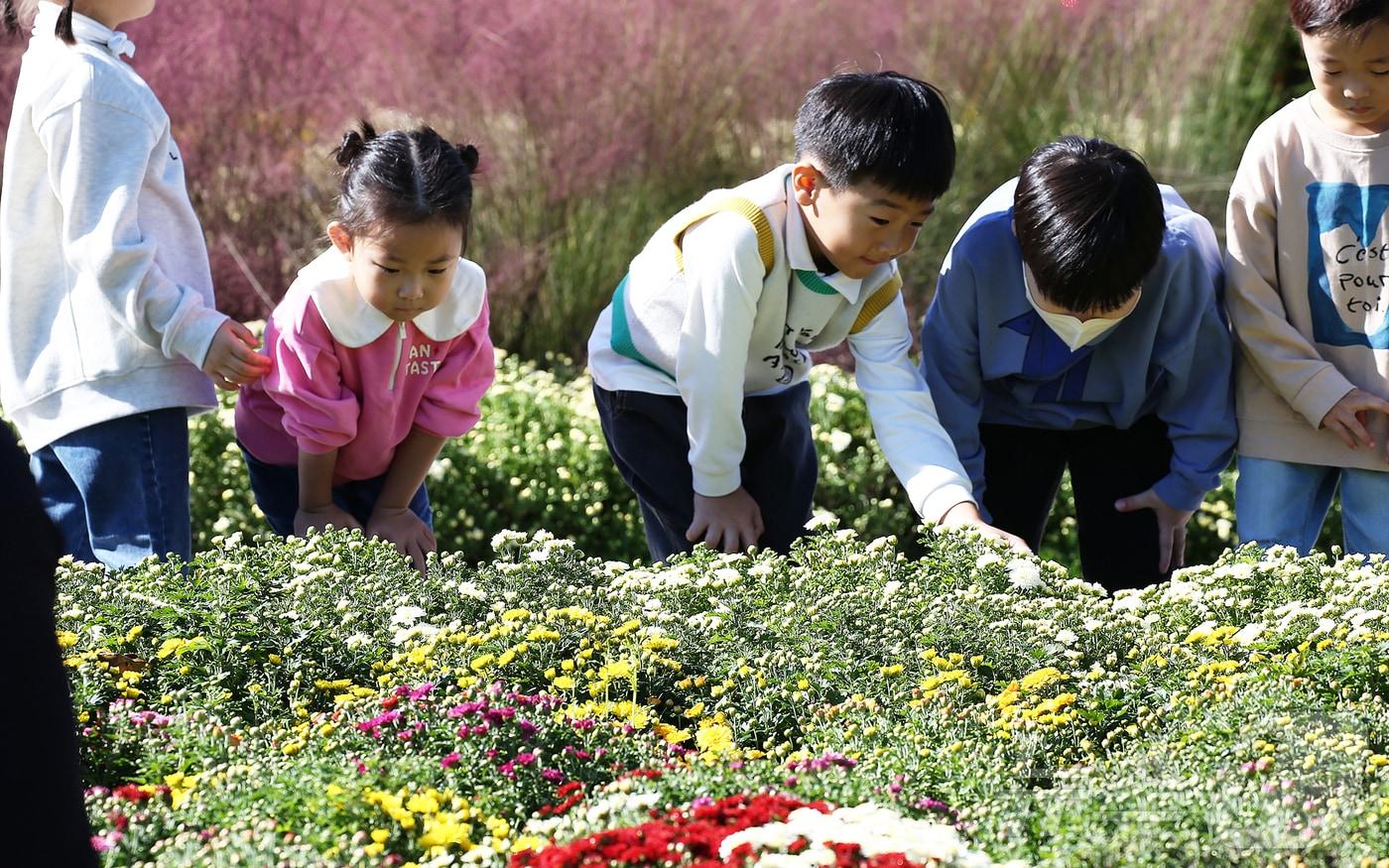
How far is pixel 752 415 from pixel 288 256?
370cm

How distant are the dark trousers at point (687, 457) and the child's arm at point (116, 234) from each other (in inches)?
35.9

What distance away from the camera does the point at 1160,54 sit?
8055 mm

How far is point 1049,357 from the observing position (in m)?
3.84

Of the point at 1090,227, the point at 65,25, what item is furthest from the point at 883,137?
the point at 65,25

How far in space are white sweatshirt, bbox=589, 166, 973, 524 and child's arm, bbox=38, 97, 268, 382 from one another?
935 millimetres

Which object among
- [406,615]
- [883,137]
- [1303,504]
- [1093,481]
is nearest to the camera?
[406,615]

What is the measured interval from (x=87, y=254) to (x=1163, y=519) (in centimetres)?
272

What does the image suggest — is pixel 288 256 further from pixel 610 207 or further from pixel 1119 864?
pixel 1119 864

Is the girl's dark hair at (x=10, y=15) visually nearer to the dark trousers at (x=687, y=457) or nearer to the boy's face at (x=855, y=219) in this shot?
the dark trousers at (x=687, y=457)

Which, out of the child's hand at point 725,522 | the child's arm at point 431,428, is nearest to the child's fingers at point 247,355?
the child's arm at point 431,428

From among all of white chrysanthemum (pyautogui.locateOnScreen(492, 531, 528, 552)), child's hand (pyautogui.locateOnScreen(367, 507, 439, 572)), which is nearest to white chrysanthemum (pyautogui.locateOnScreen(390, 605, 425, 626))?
white chrysanthemum (pyautogui.locateOnScreen(492, 531, 528, 552))

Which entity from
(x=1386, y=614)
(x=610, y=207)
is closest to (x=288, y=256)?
(x=610, y=207)

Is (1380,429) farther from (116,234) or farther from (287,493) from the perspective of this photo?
(116,234)

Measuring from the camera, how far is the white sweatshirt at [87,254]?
3457 millimetres
